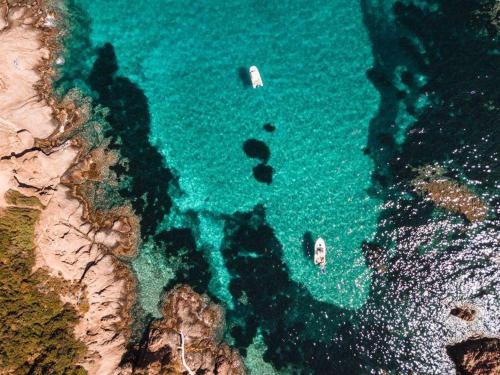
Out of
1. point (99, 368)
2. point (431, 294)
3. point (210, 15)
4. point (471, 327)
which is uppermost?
point (210, 15)

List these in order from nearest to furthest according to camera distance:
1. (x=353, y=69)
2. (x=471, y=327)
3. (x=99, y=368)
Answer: (x=99, y=368), (x=471, y=327), (x=353, y=69)

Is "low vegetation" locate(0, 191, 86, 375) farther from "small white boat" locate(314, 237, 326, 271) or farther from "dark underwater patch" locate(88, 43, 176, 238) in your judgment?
"small white boat" locate(314, 237, 326, 271)

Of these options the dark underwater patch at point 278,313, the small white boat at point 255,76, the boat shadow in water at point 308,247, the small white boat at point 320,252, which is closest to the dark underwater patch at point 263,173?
the dark underwater patch at point 278,313

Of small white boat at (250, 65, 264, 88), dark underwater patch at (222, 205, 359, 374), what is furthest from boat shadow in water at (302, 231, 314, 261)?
small white boat at (250, 65, 264, 88)

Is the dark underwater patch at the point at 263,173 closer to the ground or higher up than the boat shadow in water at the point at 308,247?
higher up

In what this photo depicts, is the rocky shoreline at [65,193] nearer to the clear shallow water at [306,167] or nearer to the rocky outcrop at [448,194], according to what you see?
the clear shallow water at [306,167]

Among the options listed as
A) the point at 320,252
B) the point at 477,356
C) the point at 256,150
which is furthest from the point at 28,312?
the point at 477,356

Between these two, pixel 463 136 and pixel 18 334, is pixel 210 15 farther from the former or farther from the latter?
pixel 18 334

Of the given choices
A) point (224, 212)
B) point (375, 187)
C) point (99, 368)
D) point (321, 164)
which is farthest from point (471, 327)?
point (99, 368)
